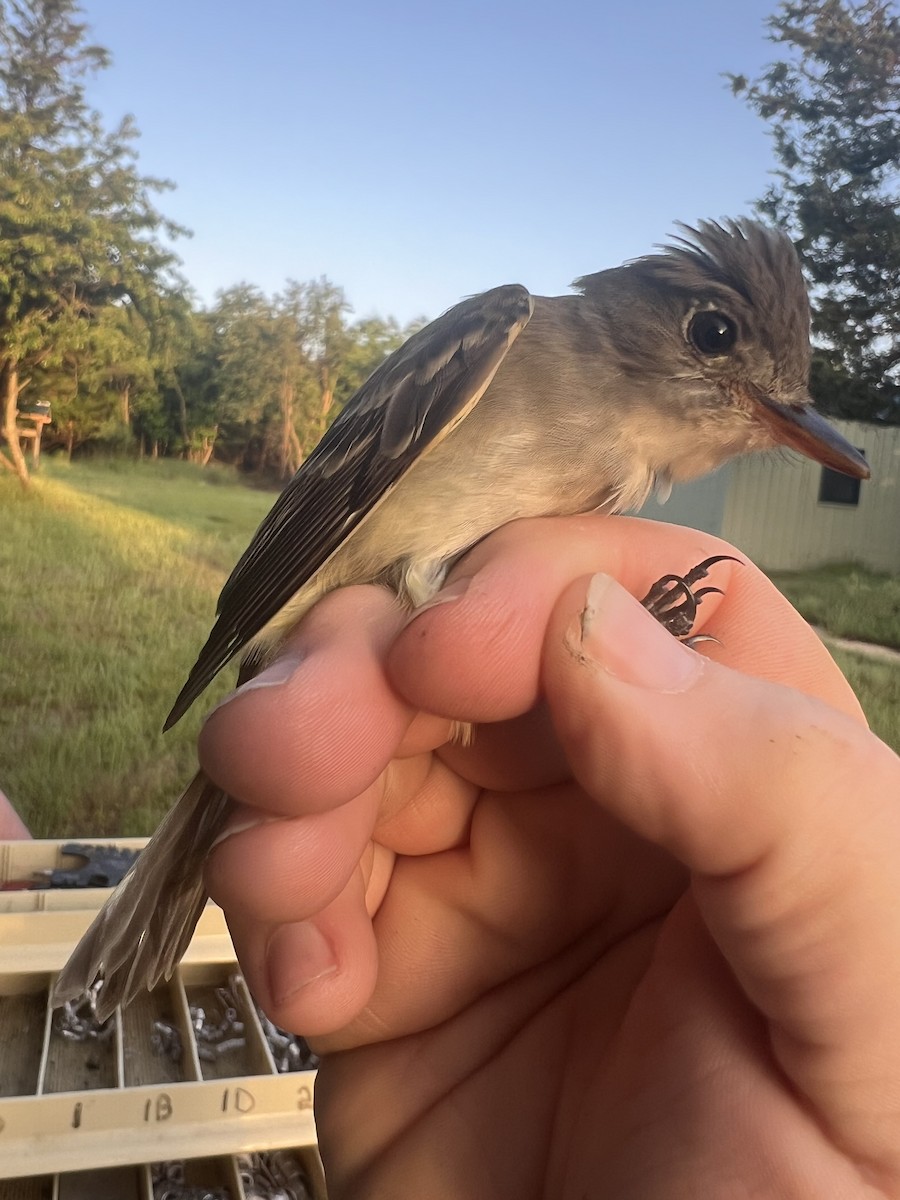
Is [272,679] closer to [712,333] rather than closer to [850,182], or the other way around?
[712,333]

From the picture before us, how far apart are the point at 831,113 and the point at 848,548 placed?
1232mm

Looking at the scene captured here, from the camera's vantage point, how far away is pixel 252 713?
858mm

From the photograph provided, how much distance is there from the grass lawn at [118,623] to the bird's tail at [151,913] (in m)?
1.31

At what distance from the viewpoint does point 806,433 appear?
1.17 metres

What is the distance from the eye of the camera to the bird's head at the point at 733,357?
1.19 metres

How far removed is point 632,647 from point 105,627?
2.26 metres

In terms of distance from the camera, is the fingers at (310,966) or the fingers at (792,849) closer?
the fingers at (792,849)

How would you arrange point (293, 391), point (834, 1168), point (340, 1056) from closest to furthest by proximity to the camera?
point (834, 1168), point (340, 1056), point (293, 391)

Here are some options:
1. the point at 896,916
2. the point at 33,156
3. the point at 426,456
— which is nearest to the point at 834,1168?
the point at 896,916

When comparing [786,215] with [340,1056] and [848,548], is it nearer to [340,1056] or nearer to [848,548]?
[848,548]

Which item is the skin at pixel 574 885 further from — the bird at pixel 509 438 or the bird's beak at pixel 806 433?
the bird's beak at pixel 806 433

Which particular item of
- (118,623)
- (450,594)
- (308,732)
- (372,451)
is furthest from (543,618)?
(118,623)

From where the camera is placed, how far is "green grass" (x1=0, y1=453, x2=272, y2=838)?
244 centimetres

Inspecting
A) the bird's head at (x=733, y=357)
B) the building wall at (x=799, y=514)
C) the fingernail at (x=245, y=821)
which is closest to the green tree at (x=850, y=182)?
the building wall at (x=799, y=514)
